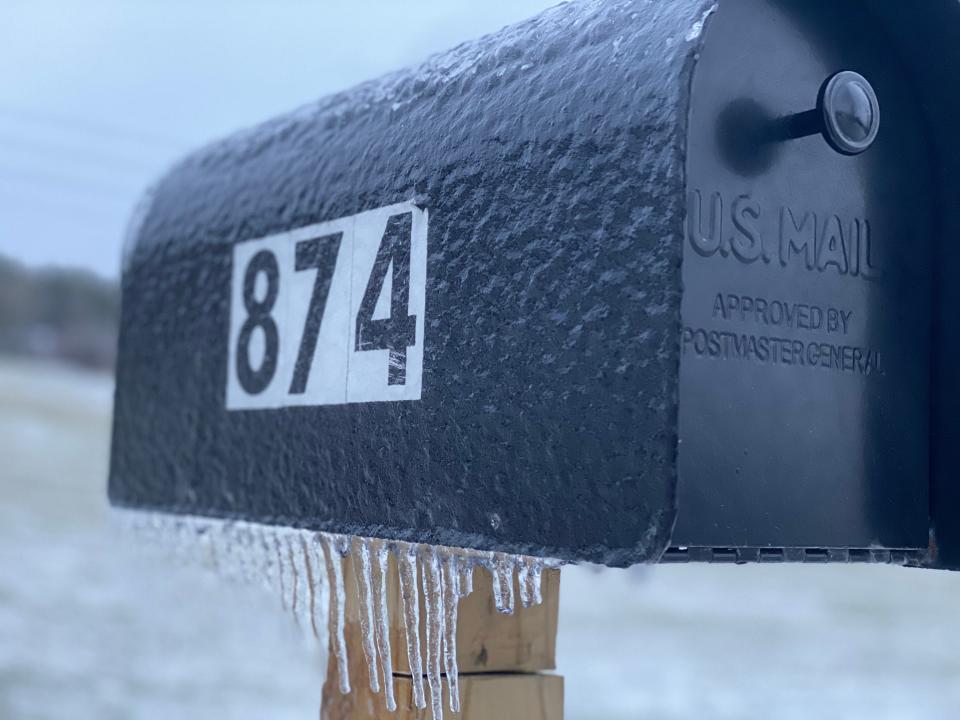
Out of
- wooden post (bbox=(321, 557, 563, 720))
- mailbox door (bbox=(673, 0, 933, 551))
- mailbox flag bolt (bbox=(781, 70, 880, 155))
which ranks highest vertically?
mailbox flag bolt (bbox=(781, 70, 880, 155))

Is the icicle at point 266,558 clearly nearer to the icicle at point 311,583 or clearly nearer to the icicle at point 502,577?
the icicle at point 311,583

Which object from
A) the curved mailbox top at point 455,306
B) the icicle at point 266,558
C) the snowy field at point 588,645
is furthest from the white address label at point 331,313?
the snowy field at point 588,645

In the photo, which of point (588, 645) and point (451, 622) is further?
point (588, 645)

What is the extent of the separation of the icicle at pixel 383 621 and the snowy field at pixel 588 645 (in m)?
2.71

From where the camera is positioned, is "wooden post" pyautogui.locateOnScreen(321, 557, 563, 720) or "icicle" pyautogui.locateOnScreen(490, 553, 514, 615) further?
"wooden post" pyautogui.locateOnScreen(321, 557, 563, 720)

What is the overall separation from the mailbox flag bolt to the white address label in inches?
15.4

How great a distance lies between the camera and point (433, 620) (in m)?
1.29

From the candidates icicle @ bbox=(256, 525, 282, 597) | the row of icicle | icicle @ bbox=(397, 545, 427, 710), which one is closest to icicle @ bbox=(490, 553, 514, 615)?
the row of icicle

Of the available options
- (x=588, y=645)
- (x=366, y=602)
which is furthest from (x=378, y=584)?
(x=588, y=645)

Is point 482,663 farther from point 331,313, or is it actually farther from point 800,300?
point 800,300

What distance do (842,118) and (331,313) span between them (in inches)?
23.5

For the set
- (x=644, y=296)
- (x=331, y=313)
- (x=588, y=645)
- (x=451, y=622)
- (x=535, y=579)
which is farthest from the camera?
(x=588, y=645)

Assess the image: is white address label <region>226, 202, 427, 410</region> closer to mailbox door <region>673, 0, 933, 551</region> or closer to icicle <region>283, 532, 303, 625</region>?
icicle <region>283, 532, 303, 625</region>

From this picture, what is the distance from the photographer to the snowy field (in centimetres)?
545
